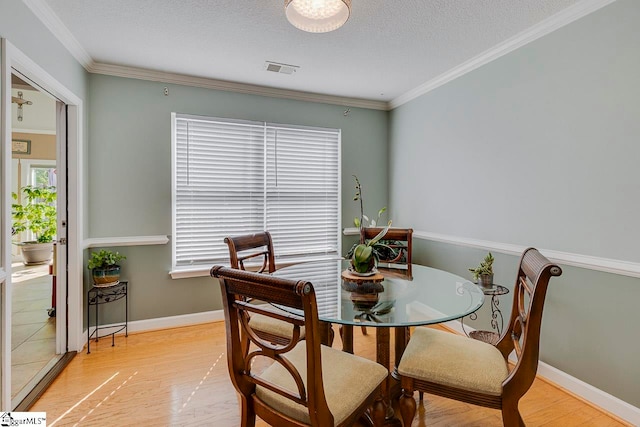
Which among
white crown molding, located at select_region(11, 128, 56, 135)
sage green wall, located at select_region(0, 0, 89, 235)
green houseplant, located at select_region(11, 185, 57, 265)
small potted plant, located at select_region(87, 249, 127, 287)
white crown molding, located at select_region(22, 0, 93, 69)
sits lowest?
small potted plant, located at select_region(87, 249, 127, 287)

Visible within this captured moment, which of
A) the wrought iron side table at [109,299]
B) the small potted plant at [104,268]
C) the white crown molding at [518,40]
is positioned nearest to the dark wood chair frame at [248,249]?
the small potted plant at [104,268]

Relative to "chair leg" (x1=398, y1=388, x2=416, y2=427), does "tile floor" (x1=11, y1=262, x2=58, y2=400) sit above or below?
below

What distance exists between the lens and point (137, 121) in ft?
10.0

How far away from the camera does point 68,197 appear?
2.62 metres

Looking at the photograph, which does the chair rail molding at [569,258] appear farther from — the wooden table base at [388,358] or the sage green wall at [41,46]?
the sage green wall at [41,46]

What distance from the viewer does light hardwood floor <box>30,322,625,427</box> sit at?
6.10 ft

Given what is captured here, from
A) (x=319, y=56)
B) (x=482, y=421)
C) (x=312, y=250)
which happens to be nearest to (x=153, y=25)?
(x=319, y=56)

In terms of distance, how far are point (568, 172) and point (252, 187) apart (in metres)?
2.78

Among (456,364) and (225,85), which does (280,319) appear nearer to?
(456,364)

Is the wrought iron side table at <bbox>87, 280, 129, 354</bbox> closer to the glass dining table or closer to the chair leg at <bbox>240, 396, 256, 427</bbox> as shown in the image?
the glass dining table

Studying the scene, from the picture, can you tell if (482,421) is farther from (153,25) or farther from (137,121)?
(137,121)

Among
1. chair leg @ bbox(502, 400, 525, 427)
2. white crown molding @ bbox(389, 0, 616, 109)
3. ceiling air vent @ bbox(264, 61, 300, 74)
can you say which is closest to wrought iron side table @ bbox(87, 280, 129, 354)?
ceiling air vent @ bbox(264, 61, 300, 74)

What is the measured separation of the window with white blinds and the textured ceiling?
0.59 metres

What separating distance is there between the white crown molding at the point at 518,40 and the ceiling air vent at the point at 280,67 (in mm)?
1417
